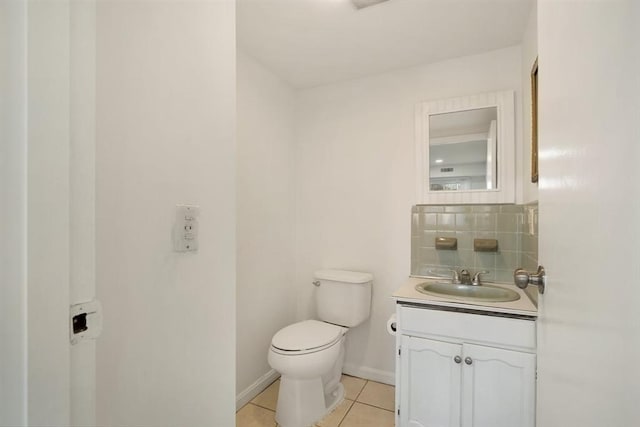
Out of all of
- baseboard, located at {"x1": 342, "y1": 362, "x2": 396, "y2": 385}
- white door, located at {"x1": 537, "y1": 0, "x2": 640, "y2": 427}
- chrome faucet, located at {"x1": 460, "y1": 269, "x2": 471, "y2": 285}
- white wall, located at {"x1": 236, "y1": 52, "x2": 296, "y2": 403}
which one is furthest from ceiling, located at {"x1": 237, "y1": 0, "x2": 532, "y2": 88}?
baseboard, located at {"x1": 342, "y1": 362, "x2": 396, "y2": 385}

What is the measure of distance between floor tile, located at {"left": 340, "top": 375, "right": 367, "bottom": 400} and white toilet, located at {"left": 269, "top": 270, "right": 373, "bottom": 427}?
0.05 metres

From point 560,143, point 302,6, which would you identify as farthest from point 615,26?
point 302,6

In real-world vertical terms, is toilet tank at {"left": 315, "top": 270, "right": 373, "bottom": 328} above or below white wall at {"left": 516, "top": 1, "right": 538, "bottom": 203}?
below

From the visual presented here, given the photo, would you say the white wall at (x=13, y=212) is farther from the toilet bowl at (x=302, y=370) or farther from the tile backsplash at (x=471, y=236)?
the tile backsplash at (x=471, y=236)

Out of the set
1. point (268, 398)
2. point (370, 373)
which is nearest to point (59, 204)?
point (268, 398)

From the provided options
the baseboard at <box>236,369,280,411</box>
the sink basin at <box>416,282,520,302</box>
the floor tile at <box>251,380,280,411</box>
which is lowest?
the floor tile at <box>251,380,280,411</box>

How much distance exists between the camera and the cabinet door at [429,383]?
151 cm

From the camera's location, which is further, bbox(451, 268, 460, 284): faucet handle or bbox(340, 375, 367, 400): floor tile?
bbox(340, 375, 367, 400): floor tile

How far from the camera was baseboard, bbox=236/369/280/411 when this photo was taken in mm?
1924

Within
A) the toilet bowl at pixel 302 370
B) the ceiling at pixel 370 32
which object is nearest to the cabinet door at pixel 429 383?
the toilet bowl at pixel 302 370

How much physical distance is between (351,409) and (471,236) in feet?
4.40

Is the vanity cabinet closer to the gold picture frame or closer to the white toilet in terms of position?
the white toilet

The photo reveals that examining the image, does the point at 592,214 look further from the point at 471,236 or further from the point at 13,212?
the point at 471,236

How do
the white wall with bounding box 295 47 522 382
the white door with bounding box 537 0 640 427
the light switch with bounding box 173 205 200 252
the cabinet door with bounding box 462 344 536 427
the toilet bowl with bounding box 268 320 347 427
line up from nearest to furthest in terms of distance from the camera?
the white door with bounding box 537 0 640 427 → the light switch with bounding box 173 205 200 252 → the cabinet door with bounding box 462 344 536 427 → the toilet bowl with bounding box 268 320 347 427 → the white wall with bounding box 295 47 522 382
